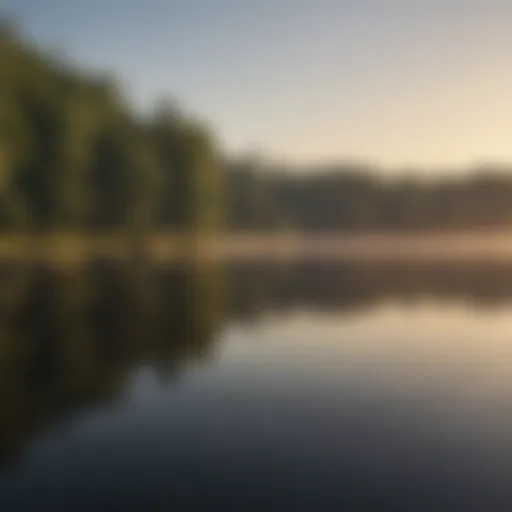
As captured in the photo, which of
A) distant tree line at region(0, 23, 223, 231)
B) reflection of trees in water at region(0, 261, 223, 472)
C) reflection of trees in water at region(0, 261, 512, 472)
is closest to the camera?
reflection of trees in water at region(0, 261, 223, 472)

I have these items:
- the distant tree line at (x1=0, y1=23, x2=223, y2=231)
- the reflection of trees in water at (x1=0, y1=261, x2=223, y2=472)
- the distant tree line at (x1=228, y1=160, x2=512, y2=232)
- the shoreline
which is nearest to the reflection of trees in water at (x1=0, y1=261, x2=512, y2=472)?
the reflection of trees in water at (x1=0, y1=261, x2=223, y2=472)

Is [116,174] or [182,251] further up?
[116,174]

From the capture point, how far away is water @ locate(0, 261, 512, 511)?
17.1ft

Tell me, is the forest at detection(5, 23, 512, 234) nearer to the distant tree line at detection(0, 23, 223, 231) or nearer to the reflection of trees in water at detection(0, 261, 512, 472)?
the distant tree line at detection(0, 23, 223, 231)

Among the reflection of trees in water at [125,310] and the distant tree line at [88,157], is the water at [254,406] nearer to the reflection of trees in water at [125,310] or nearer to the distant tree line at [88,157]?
the reflection of trees in water at [125,310]

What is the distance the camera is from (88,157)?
4694 centimetres

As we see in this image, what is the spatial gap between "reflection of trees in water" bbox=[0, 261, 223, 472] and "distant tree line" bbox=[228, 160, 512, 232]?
164ft

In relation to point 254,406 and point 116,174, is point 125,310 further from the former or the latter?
point 116,174

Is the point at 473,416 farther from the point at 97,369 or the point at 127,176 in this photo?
the point at 127,176

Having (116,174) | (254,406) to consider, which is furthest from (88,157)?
(254,406)

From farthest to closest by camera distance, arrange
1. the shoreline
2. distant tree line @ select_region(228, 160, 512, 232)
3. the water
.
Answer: distant tree line @ select_region(228, 160, 512, 232)
the shoreline
the water

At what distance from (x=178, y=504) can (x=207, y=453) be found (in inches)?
41.9

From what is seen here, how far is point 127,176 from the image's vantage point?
5000 cm

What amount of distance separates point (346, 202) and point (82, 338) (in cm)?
7608
